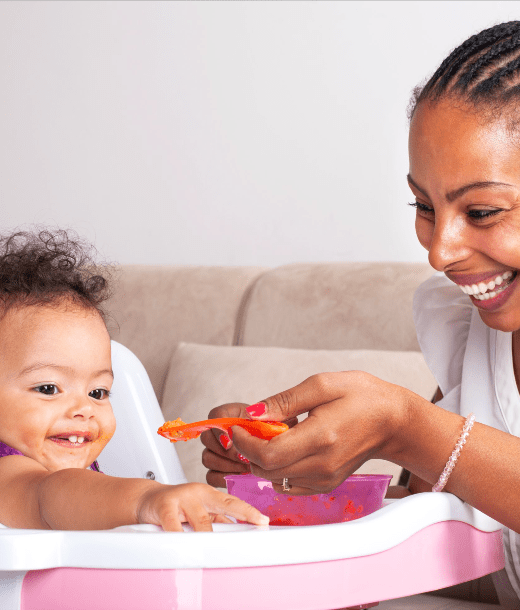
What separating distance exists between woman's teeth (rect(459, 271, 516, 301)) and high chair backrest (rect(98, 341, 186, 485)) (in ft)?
1.77

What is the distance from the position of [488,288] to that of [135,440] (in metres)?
0.58

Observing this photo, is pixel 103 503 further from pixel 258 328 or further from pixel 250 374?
pixel 258 328

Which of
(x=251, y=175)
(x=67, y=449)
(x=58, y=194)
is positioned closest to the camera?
(x=67, y=449)

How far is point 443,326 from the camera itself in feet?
4.08

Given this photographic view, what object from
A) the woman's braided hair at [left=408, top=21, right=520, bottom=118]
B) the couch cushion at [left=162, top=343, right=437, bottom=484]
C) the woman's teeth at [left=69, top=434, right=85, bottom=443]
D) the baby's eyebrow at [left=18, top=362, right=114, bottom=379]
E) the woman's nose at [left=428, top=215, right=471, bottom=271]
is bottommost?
the couch cushion at [left=162, top=343, right=437, bottom=484]

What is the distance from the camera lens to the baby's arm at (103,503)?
2.02 ft

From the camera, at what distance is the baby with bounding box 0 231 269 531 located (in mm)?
700

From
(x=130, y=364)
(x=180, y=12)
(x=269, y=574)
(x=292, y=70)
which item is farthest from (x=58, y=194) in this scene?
(x=269, y=574)

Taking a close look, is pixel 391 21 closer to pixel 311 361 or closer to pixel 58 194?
pixel 311 361

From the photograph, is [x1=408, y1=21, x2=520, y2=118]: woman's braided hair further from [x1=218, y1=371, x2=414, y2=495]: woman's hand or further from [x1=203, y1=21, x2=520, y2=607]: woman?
[x1=218, y1=371, x2=414, y2=495]: woman's hand

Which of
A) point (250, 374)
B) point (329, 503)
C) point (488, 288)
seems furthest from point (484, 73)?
point (250, 374)

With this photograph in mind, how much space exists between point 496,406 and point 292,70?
134cm

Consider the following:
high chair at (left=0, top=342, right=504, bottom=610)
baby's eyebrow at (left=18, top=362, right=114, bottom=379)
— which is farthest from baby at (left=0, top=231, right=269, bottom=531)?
high chair at (left=0, top=342, right=504, bottom=610)

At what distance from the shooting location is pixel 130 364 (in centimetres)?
125
